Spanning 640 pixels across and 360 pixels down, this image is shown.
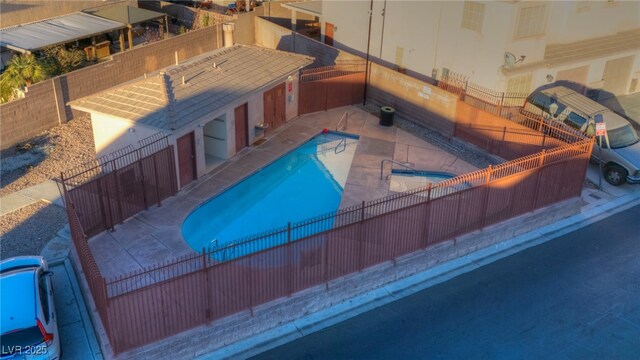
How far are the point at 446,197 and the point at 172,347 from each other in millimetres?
8994

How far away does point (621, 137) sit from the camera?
25422 mm

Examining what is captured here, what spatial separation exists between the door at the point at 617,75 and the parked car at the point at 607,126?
6911mm

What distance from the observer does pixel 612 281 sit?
18.8 m

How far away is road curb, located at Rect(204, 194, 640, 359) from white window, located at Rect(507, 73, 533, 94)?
8156 millimetres

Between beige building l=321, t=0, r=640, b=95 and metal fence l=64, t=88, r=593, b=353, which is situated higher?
beige building l=321, t=0, r=640, b=95

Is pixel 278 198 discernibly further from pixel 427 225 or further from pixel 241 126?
pixel 427 225

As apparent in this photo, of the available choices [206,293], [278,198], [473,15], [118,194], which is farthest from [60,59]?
[206,293]

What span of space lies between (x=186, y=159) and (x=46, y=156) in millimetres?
6985

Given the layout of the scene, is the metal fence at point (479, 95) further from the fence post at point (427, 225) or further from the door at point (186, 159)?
the door at point (186, 159)

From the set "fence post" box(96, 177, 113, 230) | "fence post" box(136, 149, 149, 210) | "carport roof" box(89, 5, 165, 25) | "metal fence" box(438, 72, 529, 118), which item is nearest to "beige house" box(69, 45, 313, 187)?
"fence post" box(136, 149, 149, 210)

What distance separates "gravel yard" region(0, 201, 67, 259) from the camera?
19469 mm

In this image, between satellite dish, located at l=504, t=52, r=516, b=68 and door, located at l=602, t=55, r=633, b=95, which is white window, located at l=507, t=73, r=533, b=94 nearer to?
satellite dish, located at l=504, t=52, r=516, b=68

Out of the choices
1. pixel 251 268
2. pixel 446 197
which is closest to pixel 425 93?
pixel 446 197

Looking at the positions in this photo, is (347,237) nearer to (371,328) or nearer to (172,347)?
(371,328)
